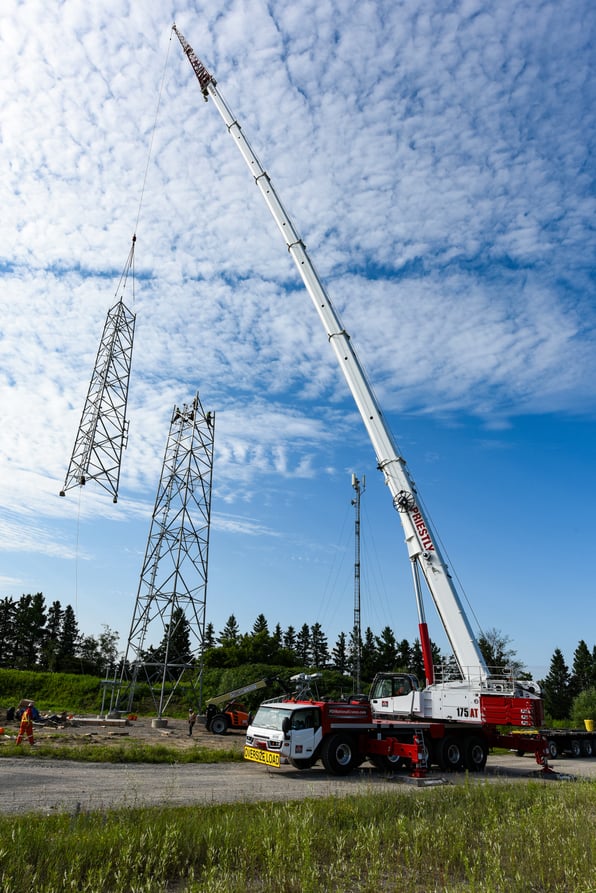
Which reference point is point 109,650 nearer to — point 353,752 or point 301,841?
point 353,752

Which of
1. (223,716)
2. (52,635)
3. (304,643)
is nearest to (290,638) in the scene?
(304,643)

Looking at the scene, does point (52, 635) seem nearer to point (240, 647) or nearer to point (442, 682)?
point (240, 647)

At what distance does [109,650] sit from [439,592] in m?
82.4

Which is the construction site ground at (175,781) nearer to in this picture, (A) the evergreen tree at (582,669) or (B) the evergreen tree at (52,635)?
(B) the evergreen tree at (52,635)

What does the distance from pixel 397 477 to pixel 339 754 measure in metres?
9.11

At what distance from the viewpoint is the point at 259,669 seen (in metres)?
46.6

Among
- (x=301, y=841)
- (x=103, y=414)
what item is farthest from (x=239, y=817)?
(x=103, y=414)

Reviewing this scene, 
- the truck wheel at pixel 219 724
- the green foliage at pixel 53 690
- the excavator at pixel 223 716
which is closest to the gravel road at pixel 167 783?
the excavator at pixel 223 716

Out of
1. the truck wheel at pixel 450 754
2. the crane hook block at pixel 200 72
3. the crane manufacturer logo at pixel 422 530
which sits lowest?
the truck wheel at pixel 450 754

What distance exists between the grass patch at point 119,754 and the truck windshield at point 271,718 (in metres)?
2.70

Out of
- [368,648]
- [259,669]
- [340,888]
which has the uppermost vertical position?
[368,648]

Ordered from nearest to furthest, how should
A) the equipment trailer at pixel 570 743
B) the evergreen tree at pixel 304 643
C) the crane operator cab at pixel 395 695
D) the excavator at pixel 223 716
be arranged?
the crane operator cab at pixel 395 695 < the equipment trailer at pixel 570 743 < the excavator at pixel 223 716 < the evergreen tree at pixel 304 643

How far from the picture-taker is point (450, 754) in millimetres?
17922

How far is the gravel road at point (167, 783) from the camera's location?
1131 cm
